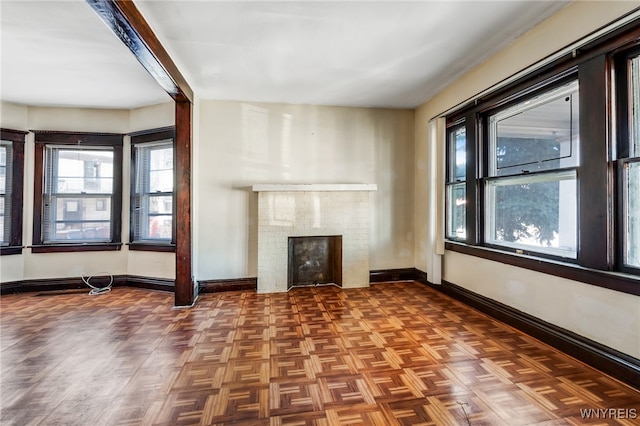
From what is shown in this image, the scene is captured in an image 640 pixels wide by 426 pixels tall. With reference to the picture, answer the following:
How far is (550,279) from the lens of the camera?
2.53 m

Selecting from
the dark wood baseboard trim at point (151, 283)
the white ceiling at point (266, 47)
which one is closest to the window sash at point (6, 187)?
the white ceiling at point (266, 47)

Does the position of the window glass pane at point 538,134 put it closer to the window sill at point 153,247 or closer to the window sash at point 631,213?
the window sash at point 631,213

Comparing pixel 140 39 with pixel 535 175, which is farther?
pixel 535 175

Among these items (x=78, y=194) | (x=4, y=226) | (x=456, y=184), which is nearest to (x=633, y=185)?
(x=456, y=184)

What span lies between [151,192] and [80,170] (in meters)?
1.14

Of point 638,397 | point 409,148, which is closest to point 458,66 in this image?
point 409,148

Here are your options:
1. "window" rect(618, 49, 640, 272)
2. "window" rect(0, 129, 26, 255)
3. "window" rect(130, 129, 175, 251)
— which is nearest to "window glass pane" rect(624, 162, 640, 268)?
"window" rect(618, 49, 640, 272)

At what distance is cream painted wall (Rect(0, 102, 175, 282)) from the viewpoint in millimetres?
4297

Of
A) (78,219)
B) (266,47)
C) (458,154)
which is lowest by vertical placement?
(78,219)

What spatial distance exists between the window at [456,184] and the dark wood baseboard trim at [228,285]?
111 inches

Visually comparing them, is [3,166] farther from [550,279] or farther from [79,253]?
[550,279]

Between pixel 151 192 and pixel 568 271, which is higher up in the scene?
pixel 151 192

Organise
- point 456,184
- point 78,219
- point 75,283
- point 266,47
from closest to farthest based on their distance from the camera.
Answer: point 266,47
point 456,184
point 75,283
point 78,219

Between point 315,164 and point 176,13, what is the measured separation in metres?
2.56
